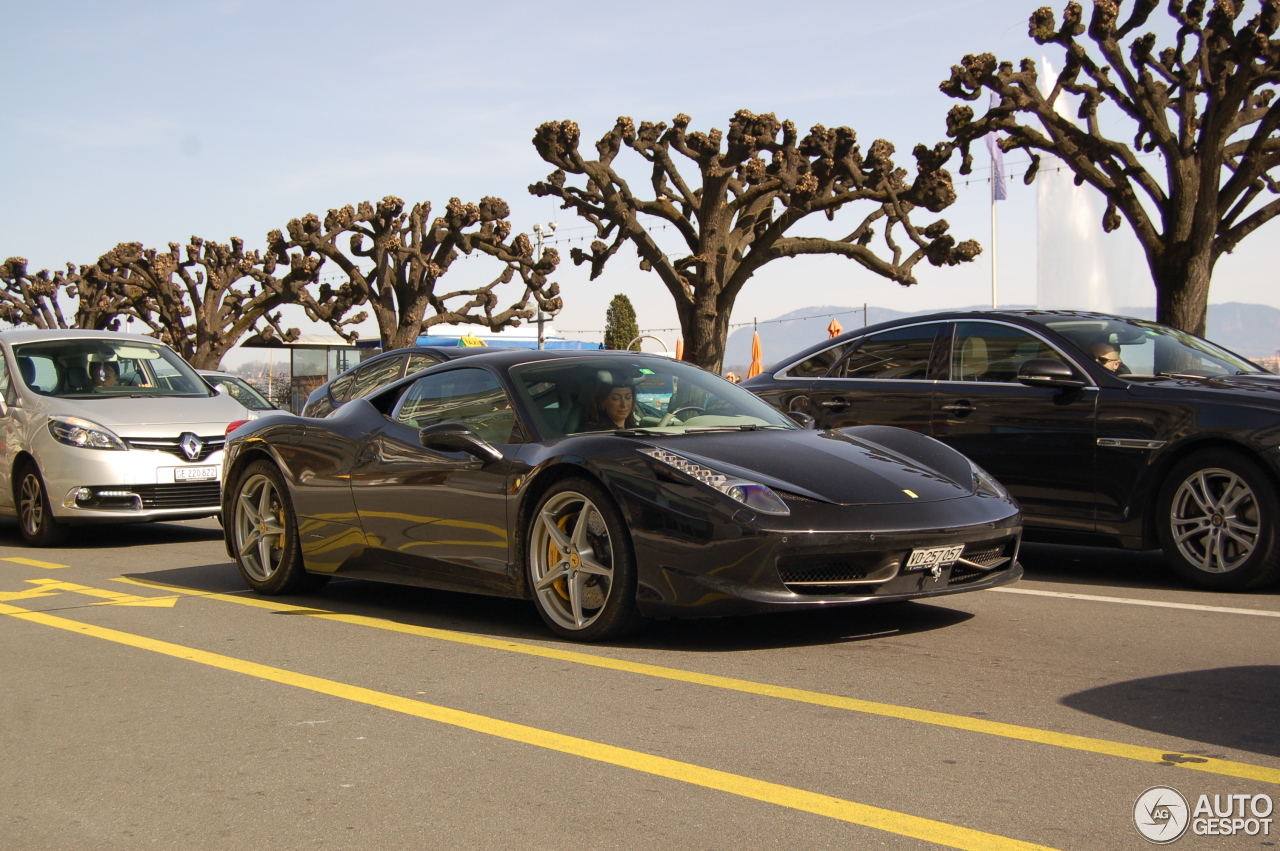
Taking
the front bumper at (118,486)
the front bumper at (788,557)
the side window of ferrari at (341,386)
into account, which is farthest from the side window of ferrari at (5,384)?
the front bumper at (788,557)

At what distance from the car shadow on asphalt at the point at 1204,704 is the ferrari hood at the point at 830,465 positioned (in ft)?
3.90

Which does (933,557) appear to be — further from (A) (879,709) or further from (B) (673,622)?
(B) (673,622)

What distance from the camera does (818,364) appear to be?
8977mm

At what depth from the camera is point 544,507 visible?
18.2 feet

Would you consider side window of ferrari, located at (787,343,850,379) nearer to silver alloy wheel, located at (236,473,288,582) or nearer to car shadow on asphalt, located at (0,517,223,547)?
silver alloy wheel, located at (236,473,288,582)

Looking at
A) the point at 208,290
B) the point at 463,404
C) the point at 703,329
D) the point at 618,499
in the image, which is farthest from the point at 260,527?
the point at 208,290

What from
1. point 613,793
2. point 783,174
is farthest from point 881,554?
point 783,174

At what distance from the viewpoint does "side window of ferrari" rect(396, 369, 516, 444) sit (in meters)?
6.02

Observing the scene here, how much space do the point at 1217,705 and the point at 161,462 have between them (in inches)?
323

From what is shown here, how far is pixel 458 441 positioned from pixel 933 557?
6.93 feet

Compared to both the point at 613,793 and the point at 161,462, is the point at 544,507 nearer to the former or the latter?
the point at 613,793

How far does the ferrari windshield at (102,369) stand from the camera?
10.9 metres

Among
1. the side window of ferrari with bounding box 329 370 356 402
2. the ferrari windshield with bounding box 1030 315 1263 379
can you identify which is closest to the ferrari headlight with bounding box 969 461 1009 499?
the ferrari windshield with bounding box 1030 315 1263 379

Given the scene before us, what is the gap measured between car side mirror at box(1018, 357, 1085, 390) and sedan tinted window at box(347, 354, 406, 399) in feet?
13.3
